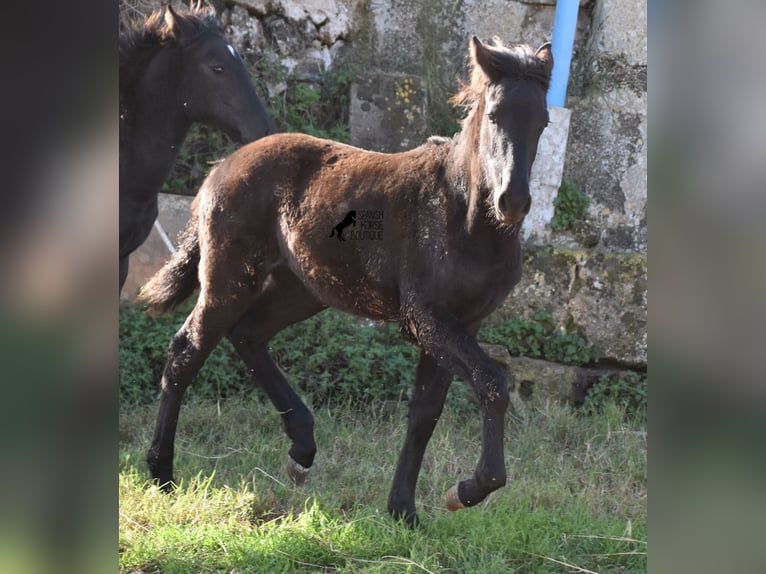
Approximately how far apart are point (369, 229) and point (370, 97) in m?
0.82

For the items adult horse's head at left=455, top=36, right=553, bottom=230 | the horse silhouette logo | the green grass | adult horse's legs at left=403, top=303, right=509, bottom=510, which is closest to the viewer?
adult horse's head at left=455, top=36, right=553, bottom=230

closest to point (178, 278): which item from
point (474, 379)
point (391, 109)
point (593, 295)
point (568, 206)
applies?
point (391, 109)

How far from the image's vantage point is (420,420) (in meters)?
3.70

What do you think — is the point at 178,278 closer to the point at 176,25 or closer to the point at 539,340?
the point at 176,25

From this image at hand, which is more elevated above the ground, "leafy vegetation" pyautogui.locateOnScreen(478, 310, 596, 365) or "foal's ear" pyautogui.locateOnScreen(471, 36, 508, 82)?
"foal's ear" pyautogui.locateOnScreen(471, 36, 508, 82)

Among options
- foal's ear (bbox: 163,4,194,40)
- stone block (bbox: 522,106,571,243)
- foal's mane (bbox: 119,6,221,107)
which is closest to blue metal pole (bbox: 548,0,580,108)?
stone block (bbox: 522,106,571,243)

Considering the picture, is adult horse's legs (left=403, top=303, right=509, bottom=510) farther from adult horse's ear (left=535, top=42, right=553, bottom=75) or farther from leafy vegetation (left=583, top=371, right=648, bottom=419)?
leafy vegetation (left=583, top=371, right=648, bottom=419)

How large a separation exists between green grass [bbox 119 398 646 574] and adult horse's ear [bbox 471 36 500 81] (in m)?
1.70

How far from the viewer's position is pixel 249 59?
13.9ft

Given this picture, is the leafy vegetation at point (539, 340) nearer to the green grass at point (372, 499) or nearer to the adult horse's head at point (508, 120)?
the green grass at point (372, 499)

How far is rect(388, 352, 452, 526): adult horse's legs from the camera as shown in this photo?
3.66 meters
